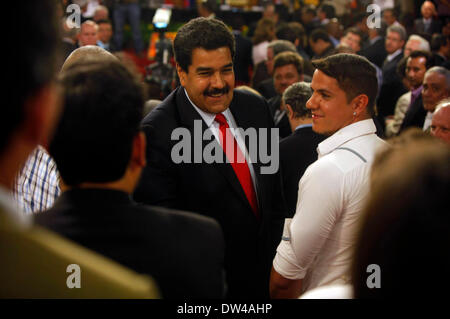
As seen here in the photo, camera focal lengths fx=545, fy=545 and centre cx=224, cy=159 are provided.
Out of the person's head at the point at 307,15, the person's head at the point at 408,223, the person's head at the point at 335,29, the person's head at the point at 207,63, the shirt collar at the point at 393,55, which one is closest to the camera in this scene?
the person's head at the point at 408,223

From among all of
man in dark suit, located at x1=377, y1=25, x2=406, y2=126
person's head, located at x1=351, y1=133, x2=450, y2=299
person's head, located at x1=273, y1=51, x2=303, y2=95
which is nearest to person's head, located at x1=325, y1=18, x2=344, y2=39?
man in dark suit, located at x1=377, y1=25, x2=406, y2=126

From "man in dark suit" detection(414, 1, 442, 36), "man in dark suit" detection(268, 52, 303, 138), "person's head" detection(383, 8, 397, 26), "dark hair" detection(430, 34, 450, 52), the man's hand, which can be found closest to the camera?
the man's hand

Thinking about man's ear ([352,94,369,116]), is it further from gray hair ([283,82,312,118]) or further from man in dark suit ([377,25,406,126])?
man in dark suit ([377,25,406,126])

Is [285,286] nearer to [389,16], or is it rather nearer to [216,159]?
[216,159]

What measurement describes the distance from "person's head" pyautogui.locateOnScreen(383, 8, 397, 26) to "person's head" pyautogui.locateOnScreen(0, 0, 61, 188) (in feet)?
27.0

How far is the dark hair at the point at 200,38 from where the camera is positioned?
2.12 meters

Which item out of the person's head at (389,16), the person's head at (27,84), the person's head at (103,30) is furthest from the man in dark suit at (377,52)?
the person's head at (27,84)

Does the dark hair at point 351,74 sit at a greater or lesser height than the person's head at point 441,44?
lesser

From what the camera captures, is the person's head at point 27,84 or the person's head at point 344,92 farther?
the person's head at point 344,92

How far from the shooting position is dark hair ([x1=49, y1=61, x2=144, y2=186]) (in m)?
1.00

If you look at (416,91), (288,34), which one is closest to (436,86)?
(416,91)

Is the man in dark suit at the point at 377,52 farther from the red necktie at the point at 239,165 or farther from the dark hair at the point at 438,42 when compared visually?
the red necktie at the point at 239,165

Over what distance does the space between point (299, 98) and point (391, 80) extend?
9.67 feet
